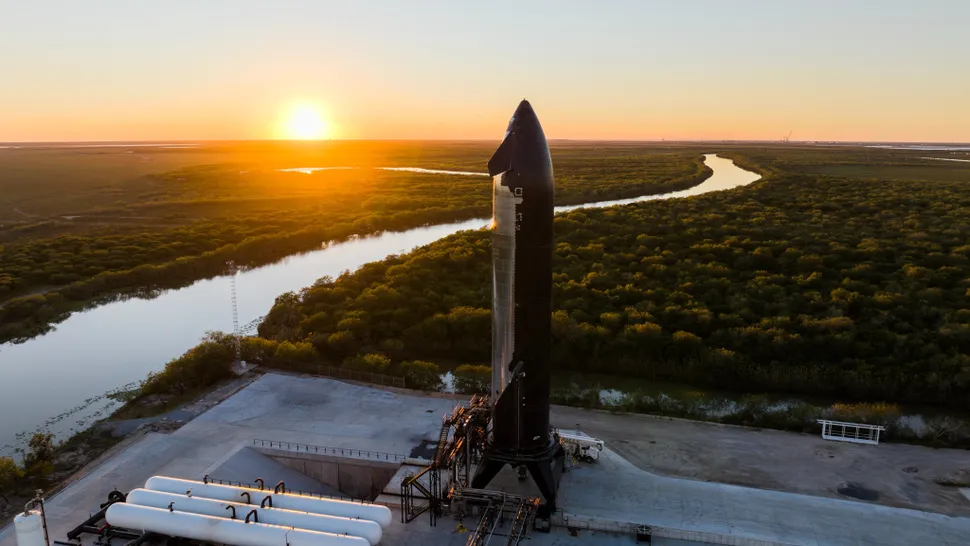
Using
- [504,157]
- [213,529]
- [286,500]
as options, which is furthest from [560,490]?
[504,157]

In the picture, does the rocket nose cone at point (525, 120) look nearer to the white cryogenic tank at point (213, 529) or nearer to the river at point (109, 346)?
the white cryogenic tank at point (213, 529)

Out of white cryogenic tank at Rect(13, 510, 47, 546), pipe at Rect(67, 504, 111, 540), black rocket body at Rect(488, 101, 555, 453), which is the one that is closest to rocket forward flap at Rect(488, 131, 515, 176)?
black rocket body at Rect(488, 101, 555, 453)

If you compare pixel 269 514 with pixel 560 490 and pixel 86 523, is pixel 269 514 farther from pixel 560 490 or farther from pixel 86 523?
pixel 560 490

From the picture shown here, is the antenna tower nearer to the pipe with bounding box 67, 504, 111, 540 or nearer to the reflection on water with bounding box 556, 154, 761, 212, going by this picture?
the pipe with bounding box 67, 504, 111, 540

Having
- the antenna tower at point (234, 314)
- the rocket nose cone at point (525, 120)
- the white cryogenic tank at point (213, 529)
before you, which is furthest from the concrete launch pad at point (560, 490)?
the rocket nose cone at point (525, 120)

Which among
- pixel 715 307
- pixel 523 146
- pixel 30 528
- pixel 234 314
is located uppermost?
pixel 523 146

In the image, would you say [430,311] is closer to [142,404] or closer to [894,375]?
[142,404]
